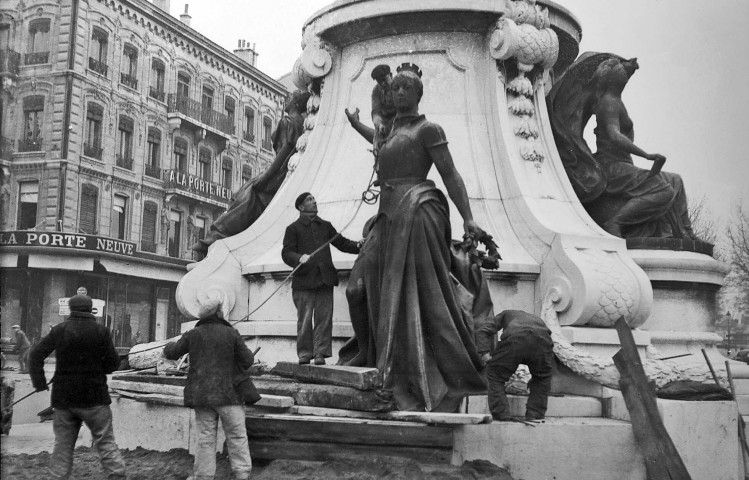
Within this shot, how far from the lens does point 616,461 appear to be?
19.0ft

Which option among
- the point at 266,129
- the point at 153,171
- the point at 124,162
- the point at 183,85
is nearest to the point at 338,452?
the point at 124,162

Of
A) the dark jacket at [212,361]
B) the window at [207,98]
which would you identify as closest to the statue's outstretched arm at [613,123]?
the dark jacket at [212,361]

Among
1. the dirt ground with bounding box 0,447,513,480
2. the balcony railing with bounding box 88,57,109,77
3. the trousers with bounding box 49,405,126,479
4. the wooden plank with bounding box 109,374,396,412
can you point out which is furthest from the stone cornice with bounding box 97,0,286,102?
the trousers with bounding box 49,405,126,479

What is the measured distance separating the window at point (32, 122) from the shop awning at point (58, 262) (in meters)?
4.80

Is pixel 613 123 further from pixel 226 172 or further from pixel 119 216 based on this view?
pixel 226 172

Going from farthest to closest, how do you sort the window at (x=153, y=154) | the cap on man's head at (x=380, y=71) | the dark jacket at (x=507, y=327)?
the window at (x=153, y=154) → the cap on man's head at (x=380, y=71) → the dark jacket at (x=507, y=327)

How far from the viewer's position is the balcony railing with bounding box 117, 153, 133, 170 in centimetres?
3484

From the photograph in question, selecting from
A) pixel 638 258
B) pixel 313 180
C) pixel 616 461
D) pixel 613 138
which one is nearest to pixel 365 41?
pixel 313 180

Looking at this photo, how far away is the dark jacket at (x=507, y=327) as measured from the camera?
6.07 metres

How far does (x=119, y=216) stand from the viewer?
34844mm

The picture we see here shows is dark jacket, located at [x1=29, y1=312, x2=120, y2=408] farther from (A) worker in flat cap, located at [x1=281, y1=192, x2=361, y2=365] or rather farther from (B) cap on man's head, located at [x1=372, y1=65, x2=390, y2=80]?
(B) cap on man's head, located at [x1=372, y1=65, x2=390, y2=80]

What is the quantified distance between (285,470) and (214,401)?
62 cm

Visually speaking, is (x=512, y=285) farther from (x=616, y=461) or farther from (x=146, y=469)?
(x=146, y=469)

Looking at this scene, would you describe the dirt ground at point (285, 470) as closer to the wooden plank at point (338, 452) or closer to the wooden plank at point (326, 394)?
the wooden plank at point (338, 452)
